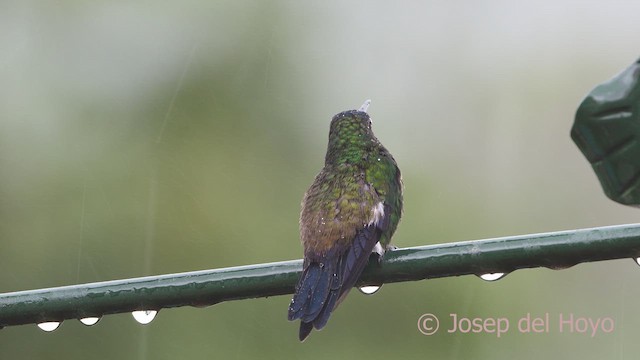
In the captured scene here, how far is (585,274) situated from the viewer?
467 inches

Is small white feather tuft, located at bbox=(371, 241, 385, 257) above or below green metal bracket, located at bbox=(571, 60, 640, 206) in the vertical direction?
below

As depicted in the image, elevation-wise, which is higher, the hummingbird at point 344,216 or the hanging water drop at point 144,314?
the hanging water drop at point 144,314

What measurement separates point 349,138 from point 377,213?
41 centimetres

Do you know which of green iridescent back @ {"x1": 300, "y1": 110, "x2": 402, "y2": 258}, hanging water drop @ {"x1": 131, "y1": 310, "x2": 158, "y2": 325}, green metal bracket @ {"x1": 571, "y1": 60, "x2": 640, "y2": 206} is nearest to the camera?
green metal bracket @ {"x1": 571, "y1": 60, "x2": 640, "y2": 206}

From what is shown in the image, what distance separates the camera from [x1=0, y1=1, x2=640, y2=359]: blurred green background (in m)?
9.93

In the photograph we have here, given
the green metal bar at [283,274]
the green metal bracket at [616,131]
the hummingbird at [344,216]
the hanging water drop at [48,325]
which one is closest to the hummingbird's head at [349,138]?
the hummingbird at [344,216]

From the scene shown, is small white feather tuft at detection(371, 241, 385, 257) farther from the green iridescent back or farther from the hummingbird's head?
the hummingbird's head

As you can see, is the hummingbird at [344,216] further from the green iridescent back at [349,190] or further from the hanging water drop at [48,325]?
the hanging water drop at [48,325]

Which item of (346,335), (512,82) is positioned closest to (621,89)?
(346,335)

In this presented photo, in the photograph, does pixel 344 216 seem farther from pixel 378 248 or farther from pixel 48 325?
pixel 48 325

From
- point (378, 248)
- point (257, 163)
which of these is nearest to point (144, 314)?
point (378, 248)

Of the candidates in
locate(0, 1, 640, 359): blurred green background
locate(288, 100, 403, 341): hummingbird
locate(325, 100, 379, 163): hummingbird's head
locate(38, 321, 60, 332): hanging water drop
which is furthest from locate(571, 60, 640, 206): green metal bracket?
locate(0, 1, 640, 359): blurred green background

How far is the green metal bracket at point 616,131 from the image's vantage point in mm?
1771

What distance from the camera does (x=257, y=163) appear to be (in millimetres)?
→ 11172
